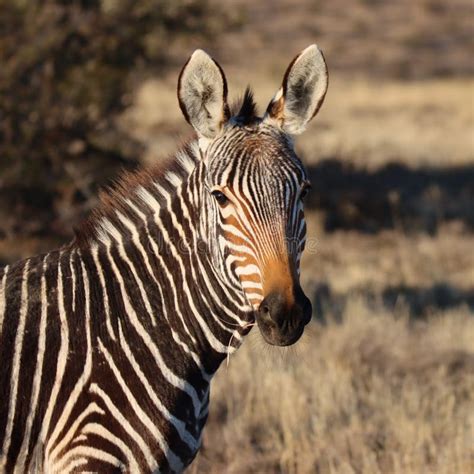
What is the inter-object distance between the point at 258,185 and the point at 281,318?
0.61 m

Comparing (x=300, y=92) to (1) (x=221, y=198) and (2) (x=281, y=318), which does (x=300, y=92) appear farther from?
(2) (x=281, y=318)

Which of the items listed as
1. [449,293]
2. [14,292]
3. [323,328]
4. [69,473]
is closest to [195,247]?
[14,292]

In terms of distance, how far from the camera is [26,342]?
403cm

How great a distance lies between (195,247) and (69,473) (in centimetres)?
117

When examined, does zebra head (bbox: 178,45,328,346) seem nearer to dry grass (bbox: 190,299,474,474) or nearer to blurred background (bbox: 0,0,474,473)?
blurred background (bbox: 0,0,474,473)

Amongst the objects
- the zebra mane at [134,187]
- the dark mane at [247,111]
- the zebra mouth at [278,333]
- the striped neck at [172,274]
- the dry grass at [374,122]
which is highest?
the dry grass at [374,122]

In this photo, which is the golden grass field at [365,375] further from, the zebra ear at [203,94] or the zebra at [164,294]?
the zebra ear at [203,94]

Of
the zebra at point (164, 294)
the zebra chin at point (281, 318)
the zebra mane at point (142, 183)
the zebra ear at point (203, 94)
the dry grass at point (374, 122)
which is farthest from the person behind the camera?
the dry grass at point (374, 122)

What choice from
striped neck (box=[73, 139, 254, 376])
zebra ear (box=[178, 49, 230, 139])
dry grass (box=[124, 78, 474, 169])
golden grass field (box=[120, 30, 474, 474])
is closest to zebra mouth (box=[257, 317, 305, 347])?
striped neck (box=[73, 139, 254, 376])

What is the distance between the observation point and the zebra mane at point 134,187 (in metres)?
4.47

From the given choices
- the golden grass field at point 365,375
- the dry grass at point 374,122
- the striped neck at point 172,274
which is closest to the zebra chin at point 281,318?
the striped neck at point 172,274

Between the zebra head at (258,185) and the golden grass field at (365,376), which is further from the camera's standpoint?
the golden grass field at (365,376)

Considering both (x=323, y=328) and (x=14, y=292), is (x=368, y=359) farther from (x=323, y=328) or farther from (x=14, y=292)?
(x=14, y=292)

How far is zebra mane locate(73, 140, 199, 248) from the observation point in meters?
4.47
